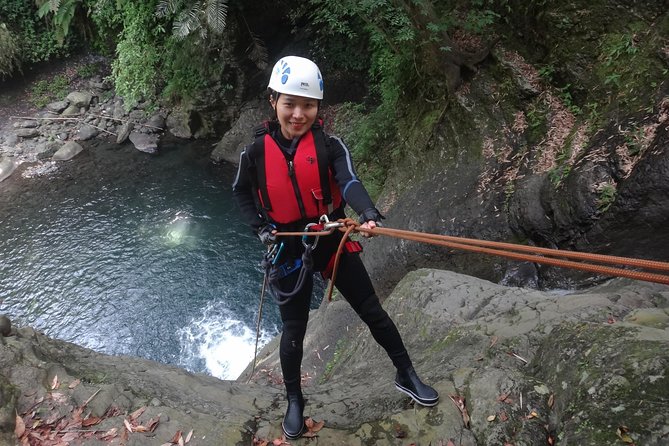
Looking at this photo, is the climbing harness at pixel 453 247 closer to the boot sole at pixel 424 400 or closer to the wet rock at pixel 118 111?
the boot sole at pixel 424 400

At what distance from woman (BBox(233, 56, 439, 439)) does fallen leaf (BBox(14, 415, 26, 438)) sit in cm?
154

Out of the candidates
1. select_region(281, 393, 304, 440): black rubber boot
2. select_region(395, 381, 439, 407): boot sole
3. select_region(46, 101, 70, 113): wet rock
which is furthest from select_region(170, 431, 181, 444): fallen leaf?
select_region(46, 101, 70, 113): wet rock

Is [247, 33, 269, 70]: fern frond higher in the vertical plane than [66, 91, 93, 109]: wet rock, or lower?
higher

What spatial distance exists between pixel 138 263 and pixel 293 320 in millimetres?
8921

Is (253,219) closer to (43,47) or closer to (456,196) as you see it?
(456,196)

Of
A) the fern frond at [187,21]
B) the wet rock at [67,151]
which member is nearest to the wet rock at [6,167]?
the wet rock at [67,151]

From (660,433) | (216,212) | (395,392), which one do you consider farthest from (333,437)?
(216,212)

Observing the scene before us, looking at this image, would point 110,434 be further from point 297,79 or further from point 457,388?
point 297,79

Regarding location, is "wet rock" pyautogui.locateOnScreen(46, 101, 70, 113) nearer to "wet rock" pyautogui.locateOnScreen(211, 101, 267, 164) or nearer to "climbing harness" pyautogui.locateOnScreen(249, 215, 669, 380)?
"wet rock" pyautogui.locateOnScreen(211, 101, 267, 164)

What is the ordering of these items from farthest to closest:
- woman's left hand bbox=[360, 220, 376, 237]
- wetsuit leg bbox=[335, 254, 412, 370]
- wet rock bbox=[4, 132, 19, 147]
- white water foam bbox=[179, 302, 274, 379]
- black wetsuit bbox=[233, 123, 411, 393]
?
wet rock bbox=[4, 132, 19, 147]
white water foam bbox=[179, 302, 274, 379]
wetsuit leg bbox=[335, 254, 412, 370]
black wetsuit bbox=[233, 123, 411, 393]
woman's left hand bbox=[360, 220, 376, 237]

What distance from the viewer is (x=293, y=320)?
9.12 feet

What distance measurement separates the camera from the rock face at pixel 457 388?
7.05 feet

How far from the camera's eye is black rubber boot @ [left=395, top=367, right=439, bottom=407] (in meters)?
2.82

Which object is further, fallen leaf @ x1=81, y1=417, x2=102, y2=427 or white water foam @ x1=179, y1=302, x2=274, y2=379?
white water foam @ x1=179, y1=302, x2=274, y2=379
